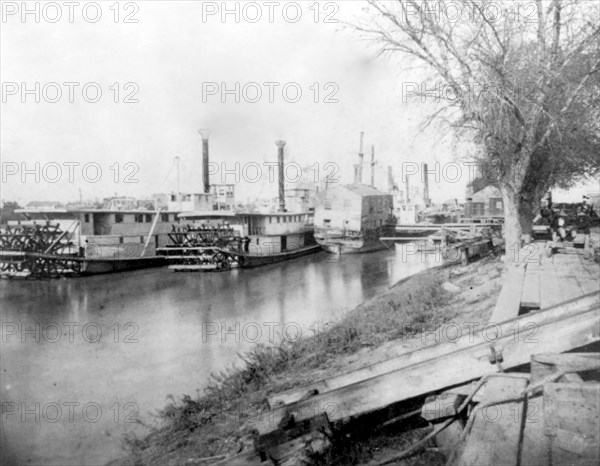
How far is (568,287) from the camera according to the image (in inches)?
211

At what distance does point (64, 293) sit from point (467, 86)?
21183 mm

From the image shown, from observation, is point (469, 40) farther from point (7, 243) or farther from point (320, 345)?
point (7, 243)

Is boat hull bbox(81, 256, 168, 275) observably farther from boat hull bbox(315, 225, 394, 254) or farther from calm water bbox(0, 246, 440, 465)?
boat hull bbox(315, 225, 394, 254)

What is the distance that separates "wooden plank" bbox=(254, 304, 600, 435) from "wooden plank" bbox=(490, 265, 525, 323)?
1.12 m

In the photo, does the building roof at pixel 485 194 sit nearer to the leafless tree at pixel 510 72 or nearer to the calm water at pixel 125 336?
the calm water at pixel 125 336

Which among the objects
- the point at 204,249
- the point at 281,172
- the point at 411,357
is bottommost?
the point at 204,249

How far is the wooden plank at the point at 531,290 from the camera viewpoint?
4973 mm

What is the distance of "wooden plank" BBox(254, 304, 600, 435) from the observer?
2947 mm

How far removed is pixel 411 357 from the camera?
403 centimetres

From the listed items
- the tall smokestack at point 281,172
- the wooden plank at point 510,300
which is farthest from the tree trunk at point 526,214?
the tall smokestack at point 281,172

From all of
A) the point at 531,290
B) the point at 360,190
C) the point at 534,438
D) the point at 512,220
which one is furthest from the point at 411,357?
the point at 360,190

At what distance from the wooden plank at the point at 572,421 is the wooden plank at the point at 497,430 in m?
0.20

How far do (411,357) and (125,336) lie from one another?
42.1 ft

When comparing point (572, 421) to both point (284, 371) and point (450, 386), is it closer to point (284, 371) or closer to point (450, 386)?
point (450, 386)
